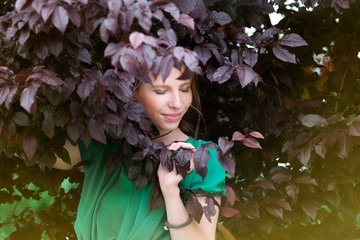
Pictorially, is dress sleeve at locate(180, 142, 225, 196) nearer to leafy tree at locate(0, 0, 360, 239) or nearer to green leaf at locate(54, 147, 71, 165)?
leafy tree at locate(0, 0, 360, 239)

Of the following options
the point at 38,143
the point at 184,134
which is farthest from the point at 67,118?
the point at 184,134

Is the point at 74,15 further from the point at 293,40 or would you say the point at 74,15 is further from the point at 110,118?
the point at 293,40

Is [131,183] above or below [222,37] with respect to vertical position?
below

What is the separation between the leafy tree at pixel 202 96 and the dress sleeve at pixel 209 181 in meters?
0.10

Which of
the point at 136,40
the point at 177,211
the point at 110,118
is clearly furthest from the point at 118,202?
the point at 136,40

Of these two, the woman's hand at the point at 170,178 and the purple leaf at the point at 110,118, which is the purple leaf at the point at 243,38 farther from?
the purple leaf at the point at 110,118

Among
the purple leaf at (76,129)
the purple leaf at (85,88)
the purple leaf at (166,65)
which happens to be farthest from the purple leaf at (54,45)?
the purple leaf at (166,65)

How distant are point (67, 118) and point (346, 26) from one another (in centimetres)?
155

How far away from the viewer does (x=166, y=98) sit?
1.73 metres

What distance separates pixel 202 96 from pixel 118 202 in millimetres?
940

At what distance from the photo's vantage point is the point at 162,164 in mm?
1609

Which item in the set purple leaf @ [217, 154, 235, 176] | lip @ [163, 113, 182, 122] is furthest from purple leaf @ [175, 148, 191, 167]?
lip @ [163, 113, 182, 122]

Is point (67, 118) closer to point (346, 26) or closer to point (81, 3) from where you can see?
point (81, 3)

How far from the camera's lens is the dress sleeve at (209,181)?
5.98 feet
